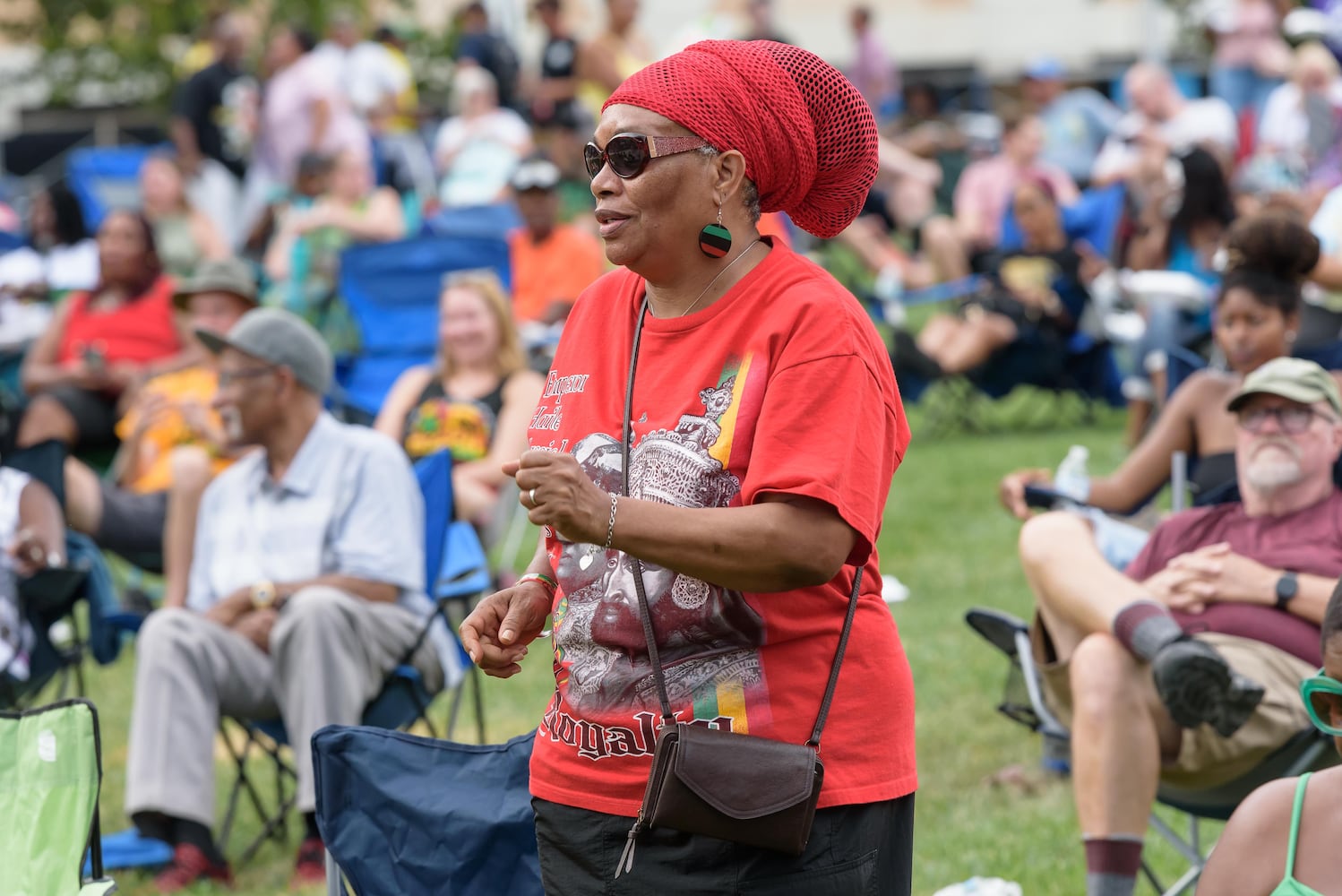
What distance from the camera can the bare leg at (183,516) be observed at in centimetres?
523

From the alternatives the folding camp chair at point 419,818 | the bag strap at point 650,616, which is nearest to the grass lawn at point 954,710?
the bag strap at point 650,616

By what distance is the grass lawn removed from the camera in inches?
166

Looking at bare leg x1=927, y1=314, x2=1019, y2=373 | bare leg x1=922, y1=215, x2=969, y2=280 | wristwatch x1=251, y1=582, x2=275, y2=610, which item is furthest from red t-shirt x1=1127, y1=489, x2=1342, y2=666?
bare leg x1=922, y1=215, x2=969, y2=280

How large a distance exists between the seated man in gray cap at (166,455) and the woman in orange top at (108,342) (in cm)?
28

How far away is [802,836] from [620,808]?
24 cm

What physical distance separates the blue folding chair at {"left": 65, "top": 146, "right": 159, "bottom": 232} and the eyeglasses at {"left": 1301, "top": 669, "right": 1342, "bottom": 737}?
38.8 feet

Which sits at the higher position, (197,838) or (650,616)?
(650,616)

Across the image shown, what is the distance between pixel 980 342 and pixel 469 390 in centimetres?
401

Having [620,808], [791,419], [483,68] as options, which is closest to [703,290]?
[791,419]

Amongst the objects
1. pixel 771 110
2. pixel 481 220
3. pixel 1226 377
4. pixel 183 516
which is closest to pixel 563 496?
pixel 771 110

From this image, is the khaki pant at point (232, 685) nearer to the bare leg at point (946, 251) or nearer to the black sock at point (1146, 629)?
the black sock at point (1146, 629)

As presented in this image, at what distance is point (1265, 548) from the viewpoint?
3846 millimetres

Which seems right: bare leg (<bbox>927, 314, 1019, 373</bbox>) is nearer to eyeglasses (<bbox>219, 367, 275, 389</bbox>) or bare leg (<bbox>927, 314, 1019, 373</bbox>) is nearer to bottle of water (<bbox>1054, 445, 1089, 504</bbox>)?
bottle of water (<bbox>1054, 445, 1089, 504</bbox>)

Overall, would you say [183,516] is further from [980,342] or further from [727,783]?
[980,342]
